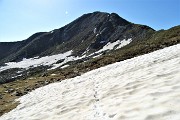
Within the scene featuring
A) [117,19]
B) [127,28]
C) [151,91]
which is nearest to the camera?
[151,91]

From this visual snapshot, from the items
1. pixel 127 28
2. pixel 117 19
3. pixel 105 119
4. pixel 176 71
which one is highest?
pixel 117 19

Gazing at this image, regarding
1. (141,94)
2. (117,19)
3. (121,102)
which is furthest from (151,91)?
(117,19)

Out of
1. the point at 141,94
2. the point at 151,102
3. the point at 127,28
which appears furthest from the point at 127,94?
the point at 127,28

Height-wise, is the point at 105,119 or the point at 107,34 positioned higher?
the point at 107,34

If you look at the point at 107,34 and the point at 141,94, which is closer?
the point at 141,94

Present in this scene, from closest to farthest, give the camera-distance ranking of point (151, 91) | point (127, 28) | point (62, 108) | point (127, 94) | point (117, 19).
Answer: point (151, 91), point (127, 94), point (62, 108), point (127, 28), point (117, 19)

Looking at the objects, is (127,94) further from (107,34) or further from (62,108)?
(107,34)

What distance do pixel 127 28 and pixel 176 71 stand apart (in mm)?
124040

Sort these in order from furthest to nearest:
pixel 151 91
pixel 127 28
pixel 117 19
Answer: pixel 117 19 → pixel 127 28 → pixel 151 91

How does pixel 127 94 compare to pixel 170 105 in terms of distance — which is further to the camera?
pixel 127 94

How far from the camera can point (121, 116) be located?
10.0 metres

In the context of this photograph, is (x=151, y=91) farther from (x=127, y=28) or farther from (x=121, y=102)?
(x=127, y=28)

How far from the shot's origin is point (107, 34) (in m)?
145

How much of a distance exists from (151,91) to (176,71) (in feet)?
9.88
